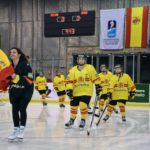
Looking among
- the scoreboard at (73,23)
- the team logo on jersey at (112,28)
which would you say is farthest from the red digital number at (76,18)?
the team logo on jersey at (112,28)

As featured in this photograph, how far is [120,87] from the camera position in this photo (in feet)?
35.1

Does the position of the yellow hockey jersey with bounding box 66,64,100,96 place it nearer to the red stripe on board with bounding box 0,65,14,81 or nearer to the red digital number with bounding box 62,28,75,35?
the red stripe on board with bounding box 0,65,14,81

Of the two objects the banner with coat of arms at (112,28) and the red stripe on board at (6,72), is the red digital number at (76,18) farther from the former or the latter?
the red stripe on board at (6,72)

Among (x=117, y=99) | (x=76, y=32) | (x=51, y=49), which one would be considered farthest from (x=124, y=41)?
(x=117, y=99)

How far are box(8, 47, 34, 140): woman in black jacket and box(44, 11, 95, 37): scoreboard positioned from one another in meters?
18.0

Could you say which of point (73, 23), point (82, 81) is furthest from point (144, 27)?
point (82, 81)

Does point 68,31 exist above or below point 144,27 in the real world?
below

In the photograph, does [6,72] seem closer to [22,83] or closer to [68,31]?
[22,83]

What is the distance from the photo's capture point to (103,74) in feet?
43.0

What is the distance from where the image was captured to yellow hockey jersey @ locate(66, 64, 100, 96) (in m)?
8.99

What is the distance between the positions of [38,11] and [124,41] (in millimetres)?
6606

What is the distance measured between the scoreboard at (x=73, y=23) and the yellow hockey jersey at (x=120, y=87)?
14354 mm

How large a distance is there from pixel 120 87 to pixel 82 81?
6.31 ft

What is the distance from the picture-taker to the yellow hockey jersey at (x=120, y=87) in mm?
10680
